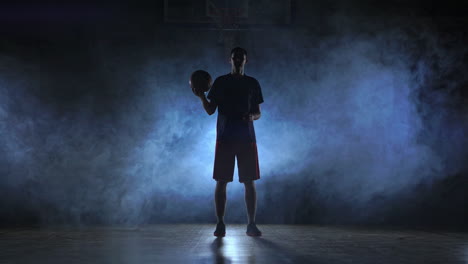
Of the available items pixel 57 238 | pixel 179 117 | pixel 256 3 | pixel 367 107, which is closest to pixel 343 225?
pixel 367 107

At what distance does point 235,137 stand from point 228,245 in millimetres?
972

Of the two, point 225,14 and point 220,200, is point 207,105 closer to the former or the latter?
point 220,200

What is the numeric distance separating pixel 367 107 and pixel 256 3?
59.2 inches

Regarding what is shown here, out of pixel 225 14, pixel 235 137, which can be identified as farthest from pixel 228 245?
pixel 225 14

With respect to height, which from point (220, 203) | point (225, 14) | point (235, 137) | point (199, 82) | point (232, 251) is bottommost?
point (232, 251)

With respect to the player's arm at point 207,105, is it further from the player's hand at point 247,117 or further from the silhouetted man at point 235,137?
the player's hand at point 247,117

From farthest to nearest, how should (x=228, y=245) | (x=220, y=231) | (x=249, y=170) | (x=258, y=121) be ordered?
(x=258, y=121)
(x=249, y=170)
(x=220, y=231)
(x=228, y=245)

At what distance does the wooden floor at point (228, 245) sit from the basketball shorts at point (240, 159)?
47cm

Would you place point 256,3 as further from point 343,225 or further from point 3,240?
point 3,240

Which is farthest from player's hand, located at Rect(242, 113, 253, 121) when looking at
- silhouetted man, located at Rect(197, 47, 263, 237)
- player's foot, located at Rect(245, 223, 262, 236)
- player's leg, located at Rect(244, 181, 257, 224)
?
player's foot, located at Rect(245, 223, 262, 236)

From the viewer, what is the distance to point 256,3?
16.0 feet

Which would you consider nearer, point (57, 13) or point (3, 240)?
point (3, 240)

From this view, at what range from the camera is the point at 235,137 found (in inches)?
153

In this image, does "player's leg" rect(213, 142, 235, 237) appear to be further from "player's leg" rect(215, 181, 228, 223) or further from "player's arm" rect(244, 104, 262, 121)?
"player's arm" rect(244, 104, 262, 121)
